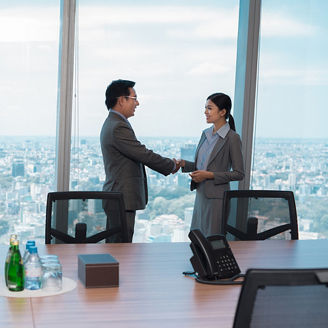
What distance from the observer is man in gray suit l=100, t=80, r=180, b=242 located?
4105 mm

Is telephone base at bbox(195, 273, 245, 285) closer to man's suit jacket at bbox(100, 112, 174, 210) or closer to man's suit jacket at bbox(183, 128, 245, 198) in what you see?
man's suit jacket at bbox(100, 112, 174, 210)

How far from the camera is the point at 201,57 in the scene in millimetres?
4941

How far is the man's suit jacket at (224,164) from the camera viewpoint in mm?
4336

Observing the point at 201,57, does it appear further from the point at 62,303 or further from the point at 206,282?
the point at 62,303

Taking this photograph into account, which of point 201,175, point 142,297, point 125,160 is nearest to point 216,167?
point 201,175

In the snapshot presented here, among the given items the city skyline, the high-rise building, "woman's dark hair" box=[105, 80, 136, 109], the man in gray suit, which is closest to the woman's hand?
the man in gray suit

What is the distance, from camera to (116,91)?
4242 millimetres

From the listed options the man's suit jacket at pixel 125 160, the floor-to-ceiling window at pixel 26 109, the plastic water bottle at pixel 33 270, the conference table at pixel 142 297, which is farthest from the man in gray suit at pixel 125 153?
the plastic water bottle at pixel 33 270

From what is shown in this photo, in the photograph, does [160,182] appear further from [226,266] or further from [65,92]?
[226,266]

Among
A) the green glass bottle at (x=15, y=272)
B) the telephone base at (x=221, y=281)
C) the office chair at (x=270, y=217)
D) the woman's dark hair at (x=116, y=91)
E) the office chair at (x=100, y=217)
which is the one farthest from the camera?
the woman's dark hair at (x=116, y=91)

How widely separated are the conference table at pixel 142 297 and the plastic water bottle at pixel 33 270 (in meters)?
0.10

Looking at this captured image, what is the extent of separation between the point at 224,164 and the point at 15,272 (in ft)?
8.38

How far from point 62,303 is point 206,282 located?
2.00ft

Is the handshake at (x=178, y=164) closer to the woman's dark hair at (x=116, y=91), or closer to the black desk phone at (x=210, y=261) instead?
the woman's dark hair at (x=116, y=91)
